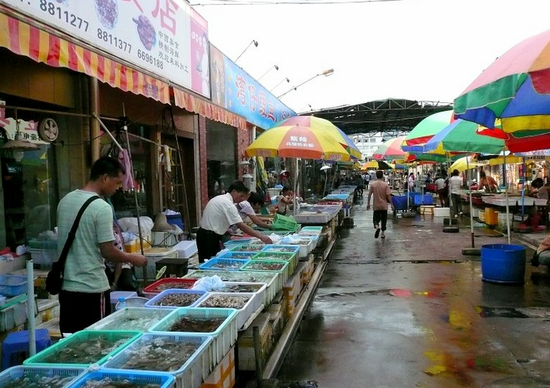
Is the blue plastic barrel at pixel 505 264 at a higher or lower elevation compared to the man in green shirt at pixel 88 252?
lower

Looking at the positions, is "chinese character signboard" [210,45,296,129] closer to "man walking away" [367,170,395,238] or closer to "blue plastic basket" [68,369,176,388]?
"man walking away" [367,170,395,238]

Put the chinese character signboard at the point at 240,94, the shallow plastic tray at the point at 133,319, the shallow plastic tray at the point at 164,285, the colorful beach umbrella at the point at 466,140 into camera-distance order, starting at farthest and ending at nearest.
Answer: the chinese character signboard at the point at 240,94 → the colorful beach umbrella at the point at 466,140 → the shallow plastic tray at the point at 164,285 → the shallow plastic tray at the point at 133,319

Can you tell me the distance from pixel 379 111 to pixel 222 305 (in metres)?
23.8

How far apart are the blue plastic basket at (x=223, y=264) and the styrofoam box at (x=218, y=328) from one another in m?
1.52

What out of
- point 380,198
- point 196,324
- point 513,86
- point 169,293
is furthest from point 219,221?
point 380,198

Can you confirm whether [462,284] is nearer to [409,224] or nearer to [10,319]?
[10,319]

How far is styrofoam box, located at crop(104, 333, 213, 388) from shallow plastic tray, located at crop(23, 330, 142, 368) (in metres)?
0.04

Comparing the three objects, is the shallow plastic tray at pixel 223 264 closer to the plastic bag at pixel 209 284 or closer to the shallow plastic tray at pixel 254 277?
the shallow plastic tray at pixel 254 277

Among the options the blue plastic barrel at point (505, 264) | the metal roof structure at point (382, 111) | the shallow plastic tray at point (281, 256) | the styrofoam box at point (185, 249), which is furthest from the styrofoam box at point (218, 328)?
the metal roof structure at point (382, 111)

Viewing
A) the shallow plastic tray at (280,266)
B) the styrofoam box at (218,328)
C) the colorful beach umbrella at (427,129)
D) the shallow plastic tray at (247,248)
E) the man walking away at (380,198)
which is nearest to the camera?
the styrofoam box at (218,328)

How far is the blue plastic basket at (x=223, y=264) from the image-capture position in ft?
15.8

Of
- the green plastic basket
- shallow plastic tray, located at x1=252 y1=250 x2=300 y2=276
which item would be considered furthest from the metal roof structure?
shallow plastic tray, located at x1=252 y1=250 x2=300 y2=276

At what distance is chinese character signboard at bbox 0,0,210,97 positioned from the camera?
4.38 metres

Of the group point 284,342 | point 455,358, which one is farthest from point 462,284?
point 284,342
